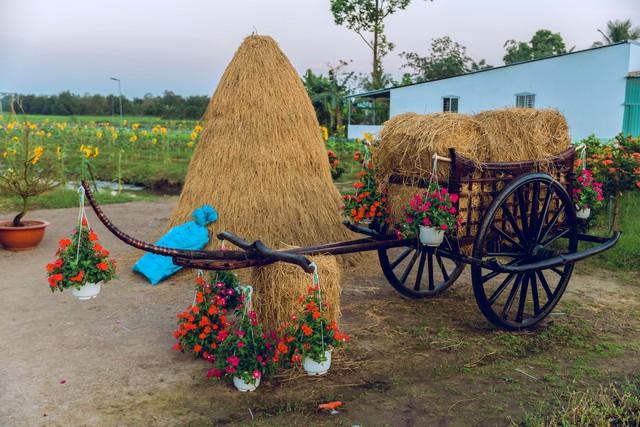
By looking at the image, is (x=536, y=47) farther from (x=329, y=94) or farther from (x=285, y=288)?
(x=285, y=288)

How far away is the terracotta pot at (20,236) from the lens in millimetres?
8469

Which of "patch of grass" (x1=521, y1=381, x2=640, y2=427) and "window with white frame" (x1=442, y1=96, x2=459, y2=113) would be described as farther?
"window with white frame" (x1=442, y1=96, x2=459, y2=113)

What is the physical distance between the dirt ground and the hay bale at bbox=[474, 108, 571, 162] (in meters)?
1.63

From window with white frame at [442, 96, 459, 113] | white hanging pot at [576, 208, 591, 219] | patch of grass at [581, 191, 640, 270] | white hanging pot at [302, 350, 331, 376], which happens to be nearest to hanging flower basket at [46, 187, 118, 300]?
white hanging pot at [302, 350, 331, 376]

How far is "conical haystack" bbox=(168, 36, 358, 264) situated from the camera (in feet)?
23.2

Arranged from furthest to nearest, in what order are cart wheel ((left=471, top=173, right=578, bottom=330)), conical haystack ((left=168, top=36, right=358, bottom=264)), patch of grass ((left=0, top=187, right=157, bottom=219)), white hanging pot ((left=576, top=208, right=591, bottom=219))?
patch of grass ((left=0, top=187, right=157, bottom=219)) < conical haystack ((left=168, top=36, right=358, bottom=264)) < white hanging pot ((left=576, top=208, right=591, bottom=219)) < cart wheel ((left=471, top=173, right=578, bottom=330))

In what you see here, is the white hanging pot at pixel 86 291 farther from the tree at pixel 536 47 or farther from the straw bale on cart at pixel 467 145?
the tree at pixel 536 47

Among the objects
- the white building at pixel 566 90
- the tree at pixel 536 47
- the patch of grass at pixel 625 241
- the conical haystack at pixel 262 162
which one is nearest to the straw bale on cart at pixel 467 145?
the conical haystack at pixel 262 162

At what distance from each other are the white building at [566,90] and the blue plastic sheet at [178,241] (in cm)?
1246

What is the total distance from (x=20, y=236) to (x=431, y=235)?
21.7ft

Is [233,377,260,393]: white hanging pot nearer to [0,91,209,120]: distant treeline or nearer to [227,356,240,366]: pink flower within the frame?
[227,356,240,366]: pink flower

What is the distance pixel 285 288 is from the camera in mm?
4309

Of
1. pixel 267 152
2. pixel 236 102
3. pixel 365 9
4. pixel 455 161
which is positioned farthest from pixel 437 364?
pixel 365 9

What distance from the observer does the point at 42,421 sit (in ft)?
12.2
